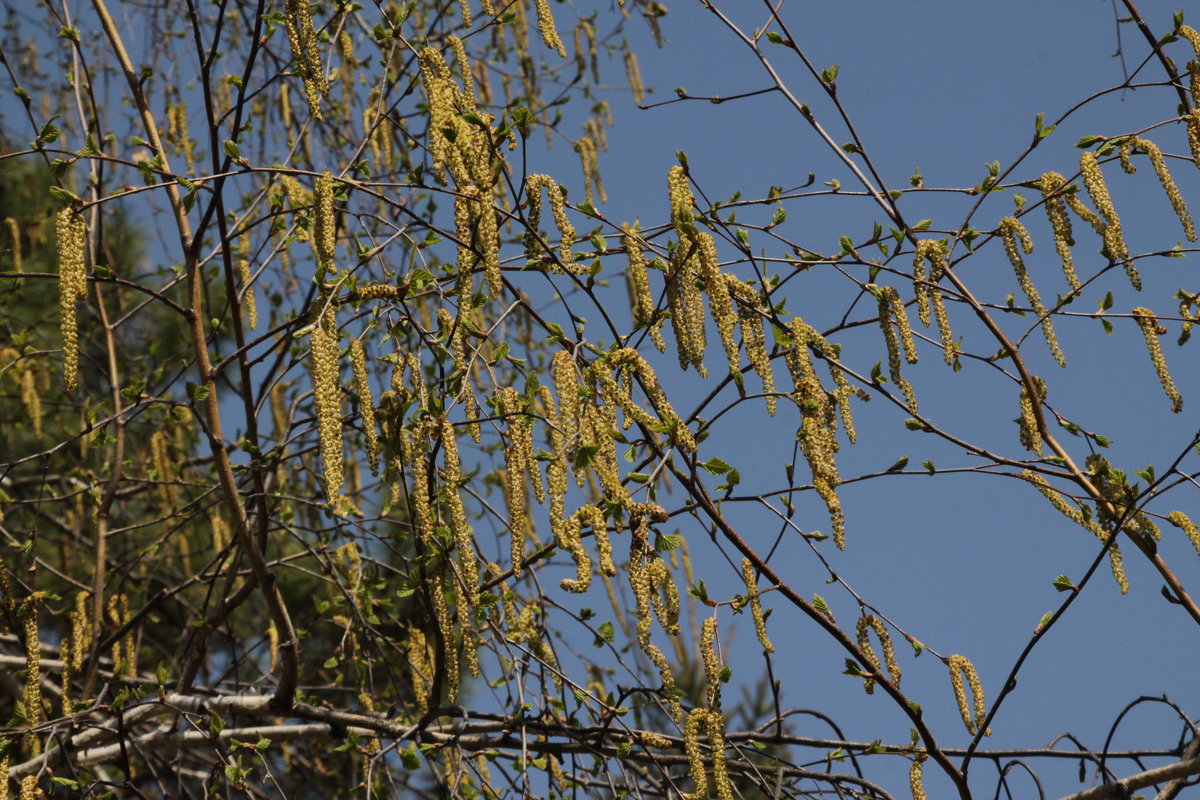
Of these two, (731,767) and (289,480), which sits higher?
(289,480)

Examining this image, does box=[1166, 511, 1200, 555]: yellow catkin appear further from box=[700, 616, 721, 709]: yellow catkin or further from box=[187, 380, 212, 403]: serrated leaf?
box=[187, 380, 212, 403]: serrated leaf

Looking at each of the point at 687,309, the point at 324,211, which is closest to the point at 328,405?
the point at 324,211

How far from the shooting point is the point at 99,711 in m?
3.69

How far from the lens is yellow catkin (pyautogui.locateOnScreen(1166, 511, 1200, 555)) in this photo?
2895mm

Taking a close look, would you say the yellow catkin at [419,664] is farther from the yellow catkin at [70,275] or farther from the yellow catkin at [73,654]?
the yellow catkin at [70,275]

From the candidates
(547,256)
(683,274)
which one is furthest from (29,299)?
(683,274)

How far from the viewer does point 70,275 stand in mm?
2518

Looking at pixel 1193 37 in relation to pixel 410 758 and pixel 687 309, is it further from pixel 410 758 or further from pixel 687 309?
pixel 410 758

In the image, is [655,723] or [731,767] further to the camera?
[655,723]

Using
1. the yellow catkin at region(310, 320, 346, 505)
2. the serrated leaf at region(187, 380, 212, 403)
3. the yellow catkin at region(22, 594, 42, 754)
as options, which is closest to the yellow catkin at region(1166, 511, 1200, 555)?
the yellow catkin at region(310, 320, 346, 505)

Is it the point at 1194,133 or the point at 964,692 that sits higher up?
the point at 1194,133

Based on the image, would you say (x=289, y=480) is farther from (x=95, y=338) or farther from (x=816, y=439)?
(x=816, y=439)

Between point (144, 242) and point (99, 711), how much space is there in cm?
574

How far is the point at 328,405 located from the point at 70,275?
69 centimetres
